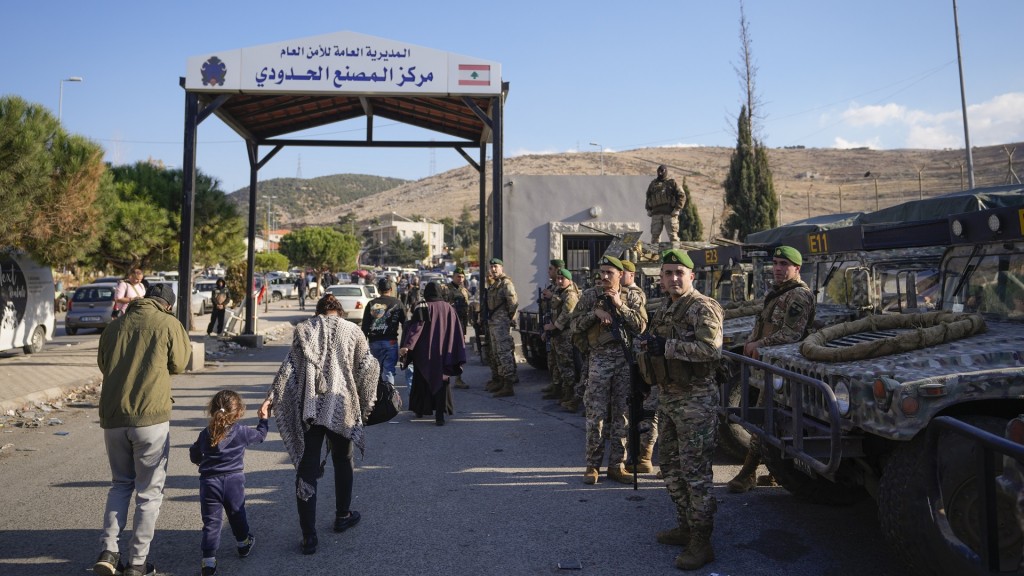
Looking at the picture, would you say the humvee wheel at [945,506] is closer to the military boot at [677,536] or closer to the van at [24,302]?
the military boot at [677,536]

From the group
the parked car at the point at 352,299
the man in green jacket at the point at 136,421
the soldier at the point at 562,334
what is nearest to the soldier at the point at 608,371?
the soldier at the point at 562,334

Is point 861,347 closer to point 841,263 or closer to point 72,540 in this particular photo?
point 841,263

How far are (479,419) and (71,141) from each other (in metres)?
9.12

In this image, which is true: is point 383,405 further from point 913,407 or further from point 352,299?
point 352,299

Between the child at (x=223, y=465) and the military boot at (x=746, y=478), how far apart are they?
11.9 feet

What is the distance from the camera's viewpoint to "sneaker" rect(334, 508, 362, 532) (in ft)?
16.5

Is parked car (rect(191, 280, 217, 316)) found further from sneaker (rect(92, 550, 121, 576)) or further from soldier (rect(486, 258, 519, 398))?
sneaker (rect(92, 550, 121, 576))

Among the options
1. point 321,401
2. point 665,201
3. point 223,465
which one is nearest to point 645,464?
point 321,401

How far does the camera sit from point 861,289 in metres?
7.32

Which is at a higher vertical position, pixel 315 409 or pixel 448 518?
pixel 315 409

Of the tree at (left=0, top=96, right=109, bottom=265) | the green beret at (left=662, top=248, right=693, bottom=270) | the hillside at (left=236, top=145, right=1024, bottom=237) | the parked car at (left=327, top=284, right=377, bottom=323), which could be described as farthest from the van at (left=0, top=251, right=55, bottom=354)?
the hillside at (left=236, top=145, right=1024, bottom=237)

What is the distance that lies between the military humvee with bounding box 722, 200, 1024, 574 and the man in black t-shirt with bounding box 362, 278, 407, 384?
5.04 m

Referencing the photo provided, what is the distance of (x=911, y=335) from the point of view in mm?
4348

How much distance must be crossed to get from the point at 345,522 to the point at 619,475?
2337mm
